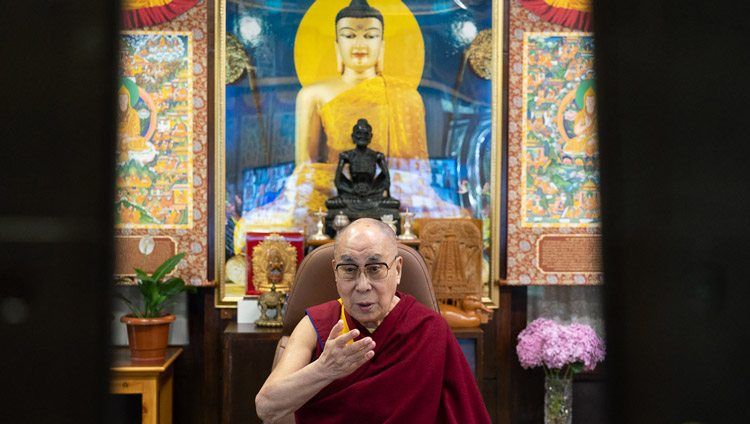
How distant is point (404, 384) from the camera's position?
225 centimetres

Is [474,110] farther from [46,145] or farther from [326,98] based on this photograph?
[46,145]

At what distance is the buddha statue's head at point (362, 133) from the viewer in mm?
4074

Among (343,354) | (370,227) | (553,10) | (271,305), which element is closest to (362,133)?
(271,305)

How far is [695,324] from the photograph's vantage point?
181mm

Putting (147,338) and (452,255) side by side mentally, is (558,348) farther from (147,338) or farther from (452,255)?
(147,338)

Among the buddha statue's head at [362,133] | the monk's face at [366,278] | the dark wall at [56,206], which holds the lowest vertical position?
the monk's face at [366,278]

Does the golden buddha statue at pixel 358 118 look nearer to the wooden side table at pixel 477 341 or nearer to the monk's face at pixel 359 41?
the monk's face at pixel 359 41

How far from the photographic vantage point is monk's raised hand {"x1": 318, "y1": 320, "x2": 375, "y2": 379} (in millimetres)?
1979

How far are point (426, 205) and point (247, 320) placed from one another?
1445 mm

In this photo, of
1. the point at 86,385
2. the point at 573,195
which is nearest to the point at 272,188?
the point at 573,195

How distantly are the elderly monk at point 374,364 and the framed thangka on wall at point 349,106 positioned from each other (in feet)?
6.35

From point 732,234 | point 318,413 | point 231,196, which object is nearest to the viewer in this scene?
point 732,234

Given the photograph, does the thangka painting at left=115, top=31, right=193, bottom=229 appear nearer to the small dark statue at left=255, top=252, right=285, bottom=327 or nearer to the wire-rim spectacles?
the small dark statue at left=255, top=252, right=285, bottom=327

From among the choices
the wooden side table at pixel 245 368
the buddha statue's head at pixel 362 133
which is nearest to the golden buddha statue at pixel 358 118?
the buddha statue's head at pixel 362 133
